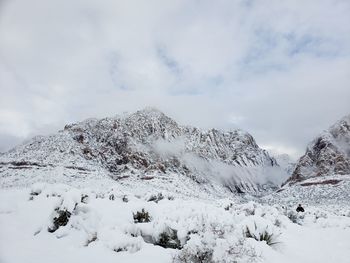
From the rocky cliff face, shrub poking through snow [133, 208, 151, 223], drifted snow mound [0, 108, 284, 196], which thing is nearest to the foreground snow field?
shrub poking through snow [133, 208, 151, 223]

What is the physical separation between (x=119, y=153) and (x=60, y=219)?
128 m

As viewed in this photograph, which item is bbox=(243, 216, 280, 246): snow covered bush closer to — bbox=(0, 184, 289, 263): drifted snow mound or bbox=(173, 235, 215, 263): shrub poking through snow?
bbox=(0, 184, 289, 263): drifted snow mound

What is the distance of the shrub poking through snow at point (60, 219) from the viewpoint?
1056 centimetres

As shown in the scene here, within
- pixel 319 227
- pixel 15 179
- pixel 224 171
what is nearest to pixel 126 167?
pixel 15 179

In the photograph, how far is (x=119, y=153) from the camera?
137750mm

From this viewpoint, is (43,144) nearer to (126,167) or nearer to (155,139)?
(126,167)

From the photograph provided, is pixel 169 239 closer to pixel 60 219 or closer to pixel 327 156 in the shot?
pixel 60 219

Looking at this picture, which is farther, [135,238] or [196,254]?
[135,238]

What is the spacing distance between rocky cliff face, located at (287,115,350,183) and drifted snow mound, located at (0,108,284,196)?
129ft

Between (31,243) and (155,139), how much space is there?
157852 mm

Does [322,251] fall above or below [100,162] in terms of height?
below

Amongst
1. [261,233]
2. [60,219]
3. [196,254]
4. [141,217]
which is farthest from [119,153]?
[196,254]

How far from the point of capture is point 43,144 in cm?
10675

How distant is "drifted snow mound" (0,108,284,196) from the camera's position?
87438mm
